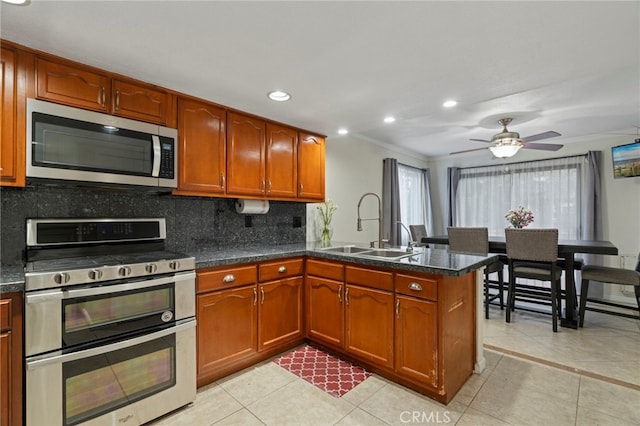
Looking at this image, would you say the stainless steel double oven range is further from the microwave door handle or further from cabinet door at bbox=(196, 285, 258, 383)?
the microwave door handle

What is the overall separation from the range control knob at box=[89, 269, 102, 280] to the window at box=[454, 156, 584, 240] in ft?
18.6

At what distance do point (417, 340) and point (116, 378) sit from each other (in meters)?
1.80

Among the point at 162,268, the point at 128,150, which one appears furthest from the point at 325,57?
the point at 162,268

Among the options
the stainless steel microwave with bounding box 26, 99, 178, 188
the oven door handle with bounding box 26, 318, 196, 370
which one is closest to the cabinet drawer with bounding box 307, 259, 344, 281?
the oven door handle with bounding box 26, 318, 196, 370

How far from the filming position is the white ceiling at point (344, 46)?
1378mm

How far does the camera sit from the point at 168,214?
8.14 ft

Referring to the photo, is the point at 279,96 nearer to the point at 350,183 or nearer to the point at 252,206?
the point at 252,206

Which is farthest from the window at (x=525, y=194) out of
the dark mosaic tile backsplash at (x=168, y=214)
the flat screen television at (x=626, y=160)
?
the dark mosaic tile backsplash at (x=168, y=214)

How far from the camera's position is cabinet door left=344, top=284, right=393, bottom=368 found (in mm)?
2170

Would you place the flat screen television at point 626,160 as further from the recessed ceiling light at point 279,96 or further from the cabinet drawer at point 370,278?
the recessed ceiling light at point 279,96

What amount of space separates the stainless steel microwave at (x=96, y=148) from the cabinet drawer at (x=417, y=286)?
1.76m

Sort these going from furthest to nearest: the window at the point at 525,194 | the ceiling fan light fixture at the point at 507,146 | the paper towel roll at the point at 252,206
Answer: the window at the point at 525,194 < the ceiling fan light fixture at the point at 507,146 < the paper towel roll at the point at 252,206

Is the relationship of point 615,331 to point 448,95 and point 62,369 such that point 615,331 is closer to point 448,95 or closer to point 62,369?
point 448,95

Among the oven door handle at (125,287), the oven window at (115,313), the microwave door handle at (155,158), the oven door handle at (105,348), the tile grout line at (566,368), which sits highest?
the microwave door handle at (155,158)
